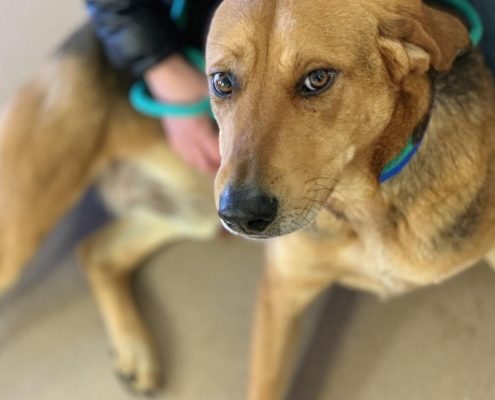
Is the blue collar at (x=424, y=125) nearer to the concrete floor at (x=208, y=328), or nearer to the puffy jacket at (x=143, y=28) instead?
the puffy jacket at (x=143, y=28)

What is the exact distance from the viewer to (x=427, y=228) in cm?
120

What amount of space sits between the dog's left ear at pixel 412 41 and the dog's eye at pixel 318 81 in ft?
0.28

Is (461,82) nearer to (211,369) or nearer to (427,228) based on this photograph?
(427,228)

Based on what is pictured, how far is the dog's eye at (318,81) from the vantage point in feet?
3.12

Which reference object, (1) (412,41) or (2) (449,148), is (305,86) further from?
(2) (449,148)

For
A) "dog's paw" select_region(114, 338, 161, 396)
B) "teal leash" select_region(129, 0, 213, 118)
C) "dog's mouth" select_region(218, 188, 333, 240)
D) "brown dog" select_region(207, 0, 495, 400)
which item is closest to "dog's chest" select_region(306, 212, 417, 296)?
"brown dog" select_region(207, 0, 495, 400)

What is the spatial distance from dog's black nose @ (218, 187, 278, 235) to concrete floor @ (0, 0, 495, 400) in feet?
2.49

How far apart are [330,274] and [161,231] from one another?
2.17ft

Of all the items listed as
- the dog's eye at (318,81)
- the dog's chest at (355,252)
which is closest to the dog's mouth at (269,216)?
the dog's eye at (318,81)

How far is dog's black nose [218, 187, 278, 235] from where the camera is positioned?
3.08ft

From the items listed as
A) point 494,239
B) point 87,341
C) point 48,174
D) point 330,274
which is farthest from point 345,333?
point 48,174

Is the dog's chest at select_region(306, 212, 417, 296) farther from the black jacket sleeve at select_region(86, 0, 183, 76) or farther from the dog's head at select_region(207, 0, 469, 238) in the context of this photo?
the black jacket sleeve at select_region(86, 0, 183, 76)

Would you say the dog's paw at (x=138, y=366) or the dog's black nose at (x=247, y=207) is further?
the dog's paw at (x=138, y=366)

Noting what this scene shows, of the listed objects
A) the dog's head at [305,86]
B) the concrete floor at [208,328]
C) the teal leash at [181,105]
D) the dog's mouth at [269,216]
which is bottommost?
the concrete floor at [208,328]
